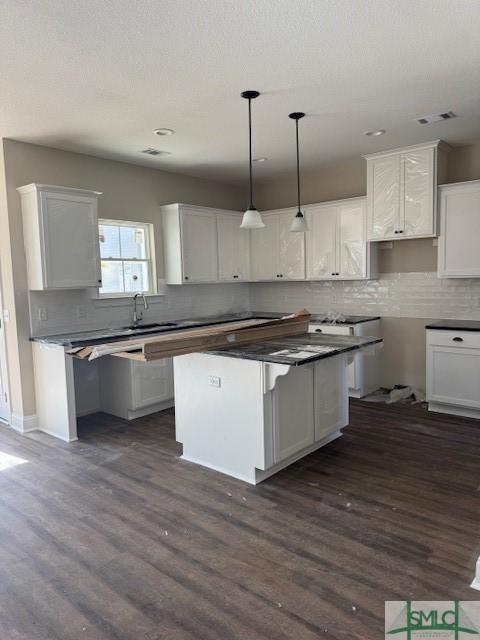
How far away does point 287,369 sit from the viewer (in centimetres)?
284

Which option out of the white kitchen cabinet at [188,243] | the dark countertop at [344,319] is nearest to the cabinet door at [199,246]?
the white kitchen cabinet at [188,243]

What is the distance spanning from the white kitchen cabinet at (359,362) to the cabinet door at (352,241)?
63cm

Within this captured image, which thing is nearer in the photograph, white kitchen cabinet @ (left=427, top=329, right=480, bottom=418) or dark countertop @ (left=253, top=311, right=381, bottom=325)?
white kitchen cabinet @ (left=427, top=329, right=480, bottom=418)

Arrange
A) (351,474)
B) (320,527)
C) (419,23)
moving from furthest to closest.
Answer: (351,474) < (320,527) < (419,23)

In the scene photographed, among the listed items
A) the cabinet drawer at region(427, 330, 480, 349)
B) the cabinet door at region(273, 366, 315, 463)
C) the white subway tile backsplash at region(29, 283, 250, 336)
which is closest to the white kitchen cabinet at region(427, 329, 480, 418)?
the cabinet drawer at region(427, 330, 480, 349)

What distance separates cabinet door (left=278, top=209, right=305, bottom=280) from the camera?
18.9 ft

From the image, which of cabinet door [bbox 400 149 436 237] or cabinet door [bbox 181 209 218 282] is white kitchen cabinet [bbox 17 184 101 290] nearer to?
cabinet door [bbox 181 209 218 282]

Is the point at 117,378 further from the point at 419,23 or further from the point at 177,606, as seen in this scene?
the point at 419,23

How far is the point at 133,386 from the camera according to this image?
181 inches

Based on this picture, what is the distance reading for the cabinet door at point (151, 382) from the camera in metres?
4.62

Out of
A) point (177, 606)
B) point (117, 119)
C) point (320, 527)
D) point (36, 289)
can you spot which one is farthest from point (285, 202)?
point (177, 606)

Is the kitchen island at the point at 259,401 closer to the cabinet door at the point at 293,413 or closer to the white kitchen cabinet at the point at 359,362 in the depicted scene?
the cabinet door at the point at 293,413

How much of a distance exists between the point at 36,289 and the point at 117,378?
1.20 m

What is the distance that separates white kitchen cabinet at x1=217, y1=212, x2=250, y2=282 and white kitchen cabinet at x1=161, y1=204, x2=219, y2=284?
0.17m
